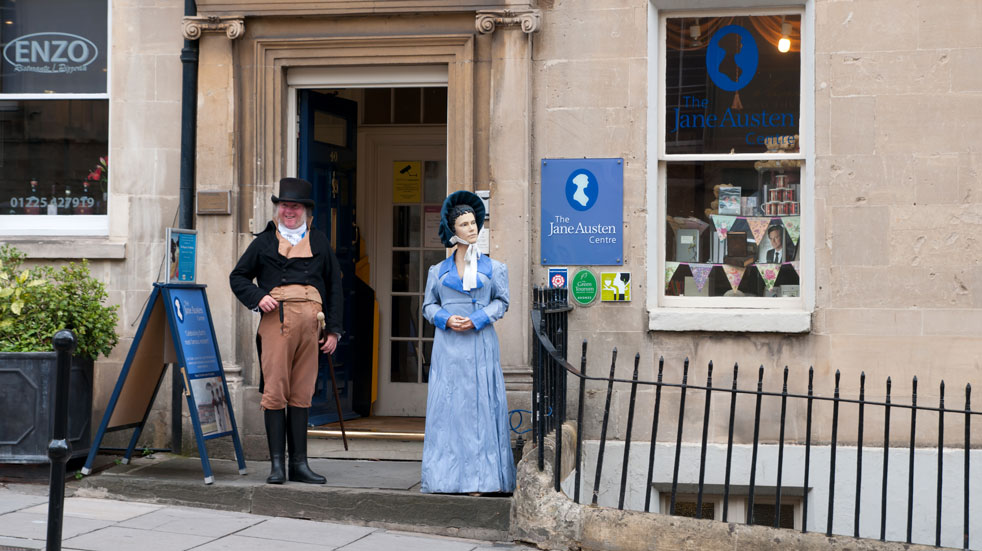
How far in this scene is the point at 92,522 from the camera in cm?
618

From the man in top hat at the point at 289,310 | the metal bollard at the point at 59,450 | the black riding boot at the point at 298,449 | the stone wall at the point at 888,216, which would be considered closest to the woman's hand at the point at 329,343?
the man in top hat at the point at 289,310

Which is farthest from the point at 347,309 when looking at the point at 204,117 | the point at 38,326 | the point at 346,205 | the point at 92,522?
Answer: the point at 92,522

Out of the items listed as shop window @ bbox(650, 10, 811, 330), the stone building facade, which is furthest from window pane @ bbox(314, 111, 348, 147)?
shop window @ bbox(650, 10, 811, 330)

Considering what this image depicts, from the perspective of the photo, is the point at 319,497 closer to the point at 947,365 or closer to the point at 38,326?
the point at 38,326

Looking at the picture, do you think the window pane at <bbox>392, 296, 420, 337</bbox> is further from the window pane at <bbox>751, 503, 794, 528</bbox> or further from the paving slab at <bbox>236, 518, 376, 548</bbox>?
the paving slab at <bbox>236, 518, 376, 548</bbox>

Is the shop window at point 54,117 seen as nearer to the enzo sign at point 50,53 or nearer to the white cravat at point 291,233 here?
the enzo sign at point 50,53

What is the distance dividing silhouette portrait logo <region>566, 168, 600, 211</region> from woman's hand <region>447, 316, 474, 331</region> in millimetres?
1757

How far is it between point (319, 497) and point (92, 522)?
1291mm

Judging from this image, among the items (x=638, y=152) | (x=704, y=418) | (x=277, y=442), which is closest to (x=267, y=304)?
(x=277, y=442)

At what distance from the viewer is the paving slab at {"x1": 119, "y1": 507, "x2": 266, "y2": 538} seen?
6072mm

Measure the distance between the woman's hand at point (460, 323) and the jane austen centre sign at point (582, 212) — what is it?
1571 millimetres

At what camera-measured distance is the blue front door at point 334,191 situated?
841 cm

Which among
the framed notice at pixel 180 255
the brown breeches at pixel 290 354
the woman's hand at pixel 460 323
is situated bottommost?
the brown breeches at pixel 290 354

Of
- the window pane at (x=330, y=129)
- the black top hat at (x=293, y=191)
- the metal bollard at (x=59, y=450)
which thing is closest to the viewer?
the metal bollard at (x=59, y=450)
